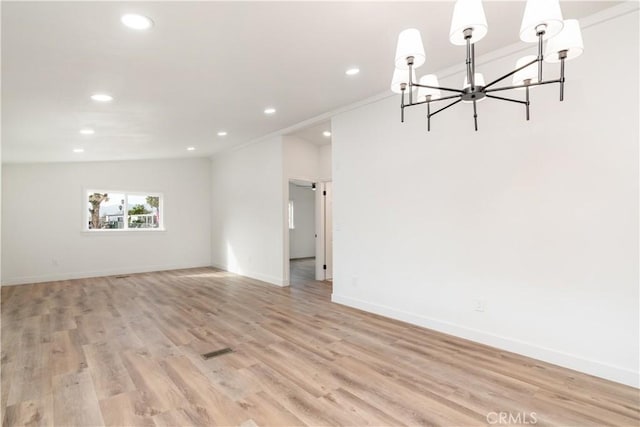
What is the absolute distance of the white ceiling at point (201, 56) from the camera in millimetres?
2295

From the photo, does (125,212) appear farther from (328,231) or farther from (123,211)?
(328,231)

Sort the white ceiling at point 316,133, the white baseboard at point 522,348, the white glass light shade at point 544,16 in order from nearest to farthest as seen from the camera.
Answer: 1. the white glass light shade at point 544,16
2. the white baseboard at point 522,348
3. the white ceiling at point 316,133

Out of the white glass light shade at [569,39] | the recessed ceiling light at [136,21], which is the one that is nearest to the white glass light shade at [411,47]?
the white glass light shade at [569,39]

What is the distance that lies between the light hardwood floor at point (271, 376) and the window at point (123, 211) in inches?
136

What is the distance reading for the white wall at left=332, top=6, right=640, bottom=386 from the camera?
99.7 inches

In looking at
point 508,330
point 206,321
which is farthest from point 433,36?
point 206,321

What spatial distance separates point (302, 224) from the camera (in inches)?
428

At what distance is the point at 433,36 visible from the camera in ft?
9.20

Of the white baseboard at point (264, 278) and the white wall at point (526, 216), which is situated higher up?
the white wall at point (526, 216)

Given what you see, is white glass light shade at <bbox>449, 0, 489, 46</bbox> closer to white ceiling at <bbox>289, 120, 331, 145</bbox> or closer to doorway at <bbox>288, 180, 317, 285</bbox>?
white ceiling at <bbox>289, 120, 331, 145</bbox>

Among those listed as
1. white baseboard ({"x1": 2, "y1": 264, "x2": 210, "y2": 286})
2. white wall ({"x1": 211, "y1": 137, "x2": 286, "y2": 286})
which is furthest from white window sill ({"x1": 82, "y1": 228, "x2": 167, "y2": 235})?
white wall ({"x1": 211, "y1": 137, "x2": 286, "y2": 286})

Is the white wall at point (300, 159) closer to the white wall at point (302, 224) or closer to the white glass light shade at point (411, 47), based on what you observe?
the white wall at point (302, 224)

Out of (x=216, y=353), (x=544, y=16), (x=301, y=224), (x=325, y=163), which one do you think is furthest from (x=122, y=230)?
(x=544, y=16)

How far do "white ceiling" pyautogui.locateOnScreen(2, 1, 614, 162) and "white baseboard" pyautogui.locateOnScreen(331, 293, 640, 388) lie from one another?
8.96ft
